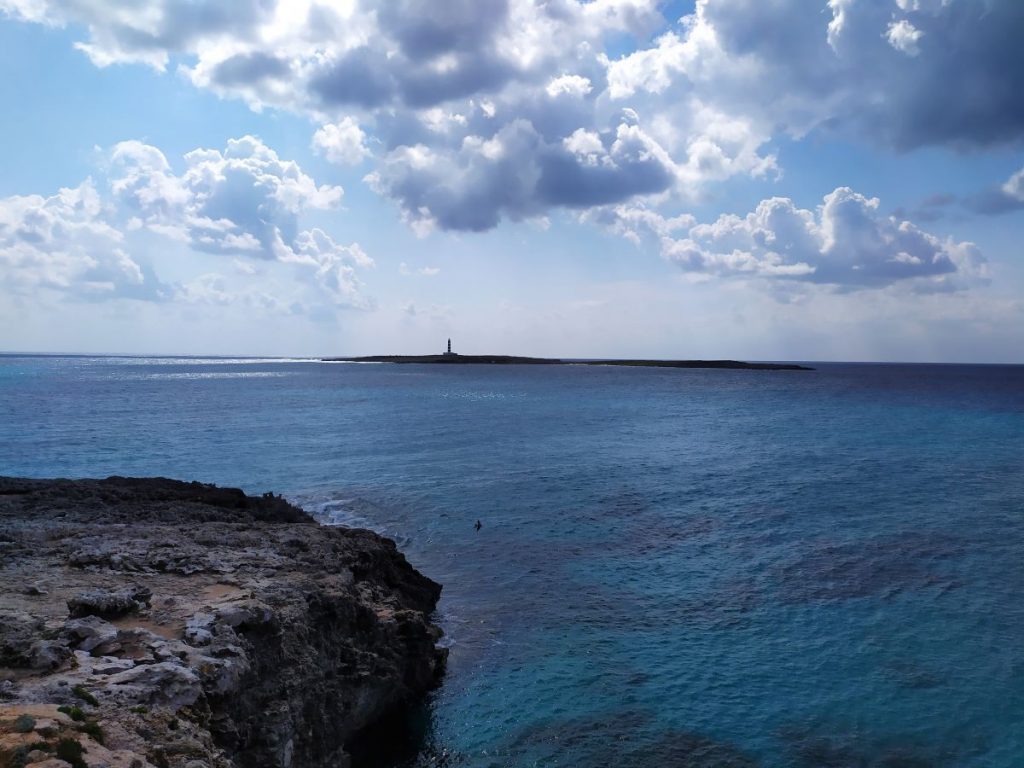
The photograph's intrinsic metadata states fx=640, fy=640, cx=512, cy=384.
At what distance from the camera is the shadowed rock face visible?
10.6m

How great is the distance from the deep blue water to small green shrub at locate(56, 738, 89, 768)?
895cm

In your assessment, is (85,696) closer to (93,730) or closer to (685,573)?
(93,730)

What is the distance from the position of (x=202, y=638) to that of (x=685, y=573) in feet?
66.3

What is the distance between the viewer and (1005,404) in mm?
114000

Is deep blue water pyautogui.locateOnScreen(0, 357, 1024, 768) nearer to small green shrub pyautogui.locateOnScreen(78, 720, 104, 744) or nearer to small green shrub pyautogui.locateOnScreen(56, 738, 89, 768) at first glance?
small green shrub pyautogui.locateOnScreen(78, 720, 104, 744)

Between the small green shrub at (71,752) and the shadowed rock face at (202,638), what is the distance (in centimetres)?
13

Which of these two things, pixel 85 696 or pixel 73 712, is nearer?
pixel 73 712

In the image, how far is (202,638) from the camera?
13242 mm

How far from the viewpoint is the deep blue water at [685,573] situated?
16766 millimetres

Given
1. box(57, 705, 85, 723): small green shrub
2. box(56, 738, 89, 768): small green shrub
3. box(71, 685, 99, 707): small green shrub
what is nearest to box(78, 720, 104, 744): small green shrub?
box(57, 705, 85, 723): small green shrub

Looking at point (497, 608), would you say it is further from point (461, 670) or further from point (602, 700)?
point (602, 700)

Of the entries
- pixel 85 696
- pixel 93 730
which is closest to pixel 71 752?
pixel 93 730

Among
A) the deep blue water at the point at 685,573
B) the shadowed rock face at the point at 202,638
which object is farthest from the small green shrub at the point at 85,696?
the deep blue water at the point at 685,573

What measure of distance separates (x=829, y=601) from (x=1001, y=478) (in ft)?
107
